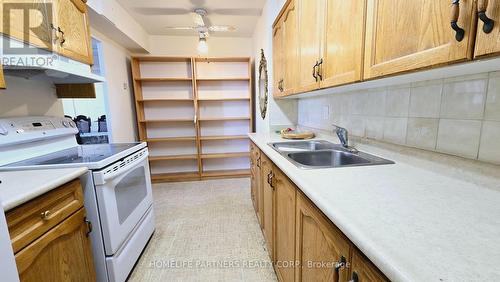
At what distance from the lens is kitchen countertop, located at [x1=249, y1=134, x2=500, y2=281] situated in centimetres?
38

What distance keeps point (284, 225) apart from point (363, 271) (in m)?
0.72

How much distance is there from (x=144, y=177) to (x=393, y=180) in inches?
73.3

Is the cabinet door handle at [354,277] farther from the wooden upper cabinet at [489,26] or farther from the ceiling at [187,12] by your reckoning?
the ceiling at [187,12]

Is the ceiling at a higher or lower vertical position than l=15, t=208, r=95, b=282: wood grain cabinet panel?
higher

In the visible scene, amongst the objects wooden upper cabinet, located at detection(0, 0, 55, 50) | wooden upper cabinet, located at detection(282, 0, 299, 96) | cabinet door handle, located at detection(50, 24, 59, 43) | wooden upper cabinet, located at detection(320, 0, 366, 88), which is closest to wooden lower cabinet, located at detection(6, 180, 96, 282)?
wooden upper cabinet, located at detection(0, 0, 55, 50)

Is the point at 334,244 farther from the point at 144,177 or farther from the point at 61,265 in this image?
the point at 144,177

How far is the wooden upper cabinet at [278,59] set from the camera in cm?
208

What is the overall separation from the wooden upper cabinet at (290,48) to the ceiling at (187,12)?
3.30 feet

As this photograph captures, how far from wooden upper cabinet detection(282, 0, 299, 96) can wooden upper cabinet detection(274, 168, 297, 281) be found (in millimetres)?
860

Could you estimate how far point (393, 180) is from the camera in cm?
81

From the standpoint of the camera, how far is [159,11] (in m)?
2.70

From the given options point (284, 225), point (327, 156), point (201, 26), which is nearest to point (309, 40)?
point (327, 156)

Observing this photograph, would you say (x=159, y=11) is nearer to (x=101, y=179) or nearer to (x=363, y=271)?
(x=101, y=179)

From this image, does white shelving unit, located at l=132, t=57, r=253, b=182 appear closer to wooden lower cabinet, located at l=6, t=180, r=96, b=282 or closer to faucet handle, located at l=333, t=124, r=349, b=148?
faucet handle, located at l=333, t=124, r=349, b=148
